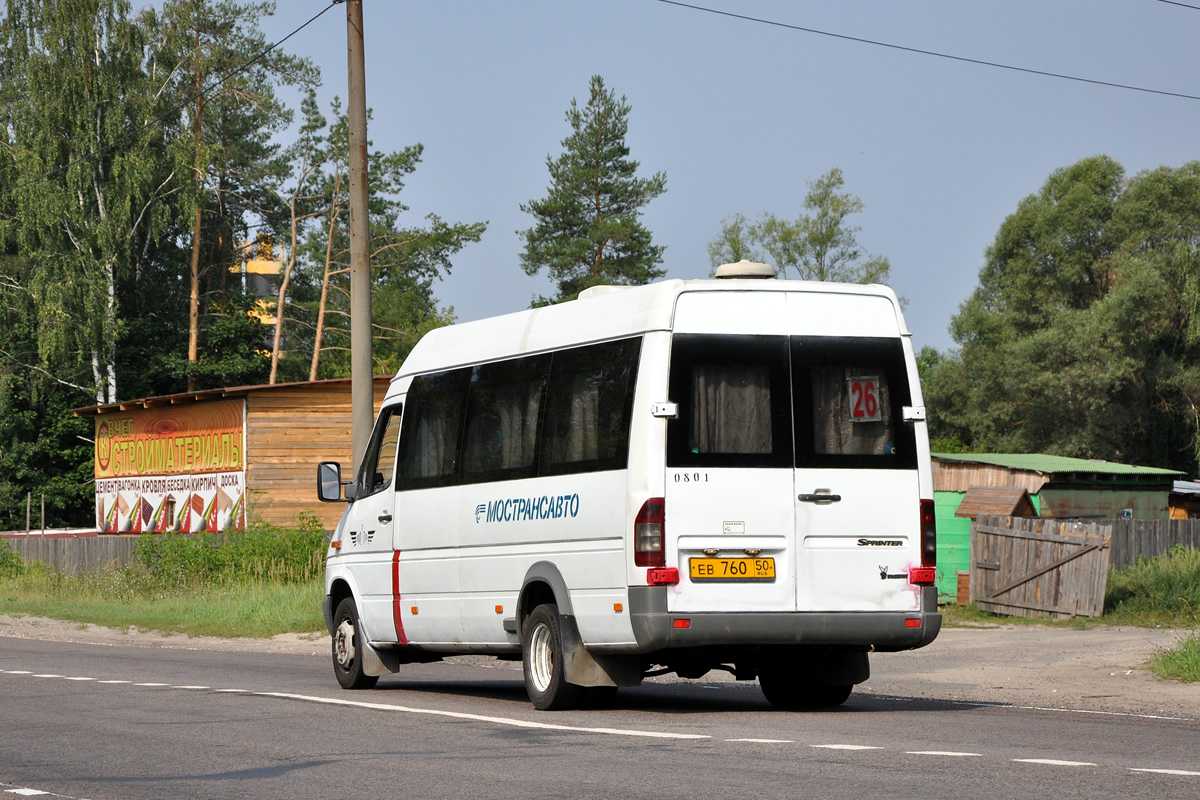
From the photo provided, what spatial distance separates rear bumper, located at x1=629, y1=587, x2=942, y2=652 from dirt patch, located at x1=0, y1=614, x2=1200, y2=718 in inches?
93.3

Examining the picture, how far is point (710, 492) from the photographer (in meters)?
11.0

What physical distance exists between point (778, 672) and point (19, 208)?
46591 millimetres

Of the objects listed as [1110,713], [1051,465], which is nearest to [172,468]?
[1051,465]

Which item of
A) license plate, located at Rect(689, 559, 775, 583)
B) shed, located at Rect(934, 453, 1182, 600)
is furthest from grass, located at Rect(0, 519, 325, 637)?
shed, located at Rect(934, 453, 1182, 600)

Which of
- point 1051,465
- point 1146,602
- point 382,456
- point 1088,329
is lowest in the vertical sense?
point 1146,602

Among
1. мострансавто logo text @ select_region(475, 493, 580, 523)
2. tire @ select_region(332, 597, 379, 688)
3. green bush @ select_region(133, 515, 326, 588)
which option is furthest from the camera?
green bush @ select_region(133, 515, 326, 588)

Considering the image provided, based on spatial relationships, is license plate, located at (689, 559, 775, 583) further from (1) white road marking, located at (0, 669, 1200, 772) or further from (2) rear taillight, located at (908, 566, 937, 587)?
(1) white road marking, located at (0, 669, 1200, 772)

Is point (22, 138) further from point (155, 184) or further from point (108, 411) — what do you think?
point (108, 411)

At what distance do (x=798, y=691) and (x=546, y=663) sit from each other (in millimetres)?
2076

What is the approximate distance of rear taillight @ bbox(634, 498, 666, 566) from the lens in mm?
10820

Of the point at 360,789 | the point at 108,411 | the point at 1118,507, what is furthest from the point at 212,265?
the point at 360,789

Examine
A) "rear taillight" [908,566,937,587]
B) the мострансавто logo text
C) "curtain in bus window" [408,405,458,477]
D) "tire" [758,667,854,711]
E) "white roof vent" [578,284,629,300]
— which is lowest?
"tire" [758,667,854,711]

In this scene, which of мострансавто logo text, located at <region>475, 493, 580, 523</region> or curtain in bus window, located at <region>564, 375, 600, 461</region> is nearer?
curtain in bus window, located at <region>564, 375, 600, 461</region>

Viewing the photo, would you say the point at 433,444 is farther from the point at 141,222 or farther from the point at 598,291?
the point at 141,222
